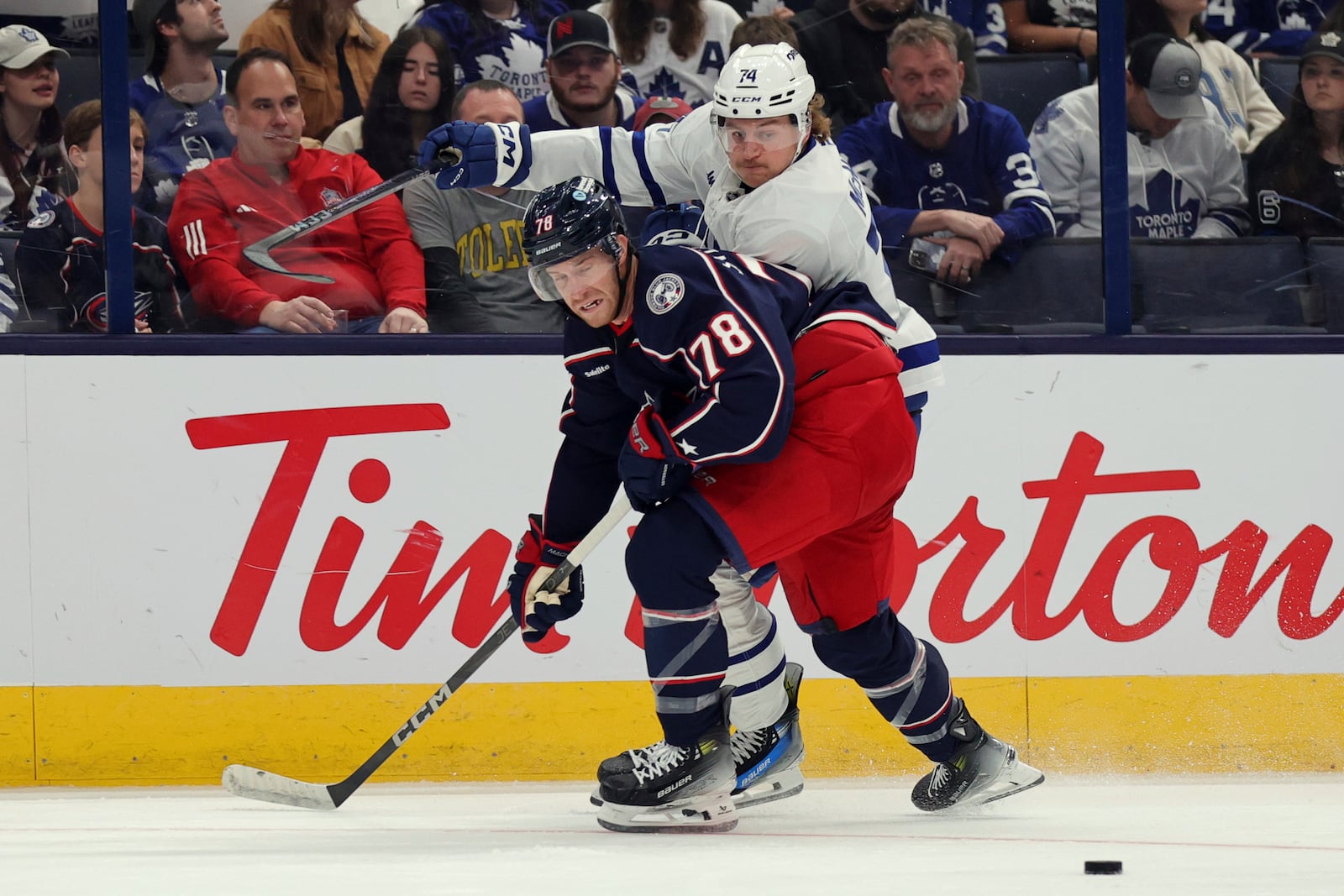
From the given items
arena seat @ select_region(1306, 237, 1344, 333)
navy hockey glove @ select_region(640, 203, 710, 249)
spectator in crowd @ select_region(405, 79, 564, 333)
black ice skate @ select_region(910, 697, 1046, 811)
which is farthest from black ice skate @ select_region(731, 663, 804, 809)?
arena seat @ select_region(1306, 237, 1344, 333)

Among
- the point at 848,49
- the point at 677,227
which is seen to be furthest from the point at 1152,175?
the point at 677,227

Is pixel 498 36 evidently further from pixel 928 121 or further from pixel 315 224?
pixel 928 121

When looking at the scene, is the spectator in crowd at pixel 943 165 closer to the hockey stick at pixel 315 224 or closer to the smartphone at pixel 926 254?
the smartphone at pixel 926 254

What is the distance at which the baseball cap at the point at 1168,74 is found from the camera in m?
3.66

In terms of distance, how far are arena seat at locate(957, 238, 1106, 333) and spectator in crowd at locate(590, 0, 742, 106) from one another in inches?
30.5

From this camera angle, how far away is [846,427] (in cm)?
262

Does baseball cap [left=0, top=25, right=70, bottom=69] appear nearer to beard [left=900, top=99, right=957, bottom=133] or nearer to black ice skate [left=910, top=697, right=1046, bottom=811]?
beard [left=900, top=99, right=957, bottom=133]

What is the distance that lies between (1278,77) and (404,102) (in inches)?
81.1

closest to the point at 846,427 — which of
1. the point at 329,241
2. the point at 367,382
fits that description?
Result: the point at 367,382

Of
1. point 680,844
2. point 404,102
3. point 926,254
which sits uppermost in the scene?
point 404,102

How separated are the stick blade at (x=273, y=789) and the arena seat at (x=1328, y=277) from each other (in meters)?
2.44

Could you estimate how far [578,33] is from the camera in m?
3.60

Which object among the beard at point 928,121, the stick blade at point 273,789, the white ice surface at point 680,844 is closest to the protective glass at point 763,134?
the beard at point 928,121

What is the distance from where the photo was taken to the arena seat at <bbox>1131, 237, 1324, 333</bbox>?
3600 mm
